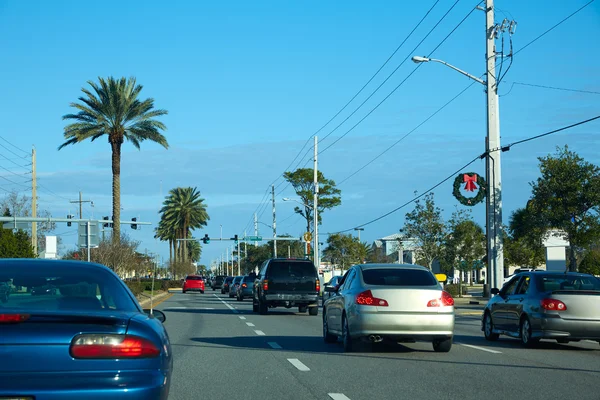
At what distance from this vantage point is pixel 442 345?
1490 cm

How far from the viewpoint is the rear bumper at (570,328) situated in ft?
49.3

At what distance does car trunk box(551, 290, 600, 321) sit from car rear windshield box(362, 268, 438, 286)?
238cm

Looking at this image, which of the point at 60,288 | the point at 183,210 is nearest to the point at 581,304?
the point at 60,288

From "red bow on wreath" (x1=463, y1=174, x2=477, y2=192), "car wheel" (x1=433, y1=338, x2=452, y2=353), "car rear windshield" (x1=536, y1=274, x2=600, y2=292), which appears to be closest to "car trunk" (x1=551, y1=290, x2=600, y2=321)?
"car rear windshield" (x1=536, y1=274, x2=600, y2=292)

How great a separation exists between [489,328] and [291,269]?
1292 cm

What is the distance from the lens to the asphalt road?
10.1 m

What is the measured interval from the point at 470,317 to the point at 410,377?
18.3 m

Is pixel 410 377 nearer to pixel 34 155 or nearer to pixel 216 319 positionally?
pixel 216 319

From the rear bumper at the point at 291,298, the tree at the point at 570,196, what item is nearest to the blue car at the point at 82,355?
the rear bumper at the point at 291,298

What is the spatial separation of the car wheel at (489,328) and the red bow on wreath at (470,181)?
15538 millimetres

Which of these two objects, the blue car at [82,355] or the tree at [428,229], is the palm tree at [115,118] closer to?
the tree at [428,229]

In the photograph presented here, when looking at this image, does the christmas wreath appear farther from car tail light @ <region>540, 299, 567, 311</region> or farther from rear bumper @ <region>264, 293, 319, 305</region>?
car tail light @ <region>540, 299, 567, 311</region>

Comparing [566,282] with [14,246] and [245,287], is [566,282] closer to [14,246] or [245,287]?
[245,287]

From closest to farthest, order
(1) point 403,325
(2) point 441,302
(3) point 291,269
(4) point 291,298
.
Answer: (1) point 403,325
(2) point 441,302
(4) point 291,298
(3) point 291,269
